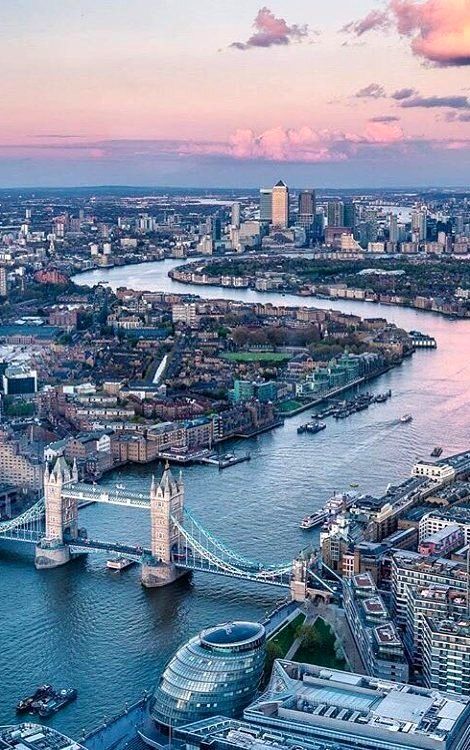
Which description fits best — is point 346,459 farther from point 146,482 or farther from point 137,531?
point 137,531

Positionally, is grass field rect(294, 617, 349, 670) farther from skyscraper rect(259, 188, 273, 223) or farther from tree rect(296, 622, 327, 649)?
skyscraper rect(259, 188, 273, 223)

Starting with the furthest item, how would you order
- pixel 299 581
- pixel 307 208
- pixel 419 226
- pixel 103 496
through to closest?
pixel 307 208
pixel 419 226
pixel 103 496
pixel 299 581

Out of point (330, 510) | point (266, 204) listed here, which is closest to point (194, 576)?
point (330, 510)

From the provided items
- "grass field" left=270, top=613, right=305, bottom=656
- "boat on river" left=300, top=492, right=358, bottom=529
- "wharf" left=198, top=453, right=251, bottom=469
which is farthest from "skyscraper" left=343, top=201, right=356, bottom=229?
"grass field" left=270, top=613, right=305, bottom=656

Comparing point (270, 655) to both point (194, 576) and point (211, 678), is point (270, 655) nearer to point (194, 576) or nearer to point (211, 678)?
point (211, 678)

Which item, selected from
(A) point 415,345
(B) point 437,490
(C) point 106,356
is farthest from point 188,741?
(A) point 415,345

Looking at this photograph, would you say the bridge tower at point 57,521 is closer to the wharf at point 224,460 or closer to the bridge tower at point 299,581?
the bridge tower at point 299,581

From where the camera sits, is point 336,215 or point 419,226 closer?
point 419,226
